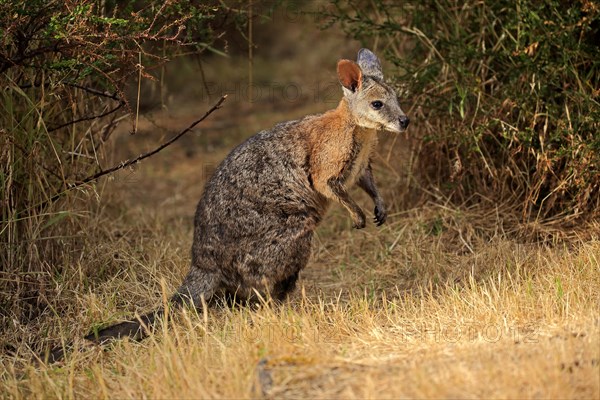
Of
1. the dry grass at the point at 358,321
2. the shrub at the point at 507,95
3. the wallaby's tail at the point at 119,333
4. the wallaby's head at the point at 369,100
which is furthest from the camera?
the shrub at the point at 507,95

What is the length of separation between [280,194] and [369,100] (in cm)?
A: 89

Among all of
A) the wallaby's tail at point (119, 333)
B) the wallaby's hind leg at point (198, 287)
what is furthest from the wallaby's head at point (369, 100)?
the wallaby's tail at point (119, 333)

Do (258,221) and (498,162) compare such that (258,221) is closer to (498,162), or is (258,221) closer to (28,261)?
(28,261)

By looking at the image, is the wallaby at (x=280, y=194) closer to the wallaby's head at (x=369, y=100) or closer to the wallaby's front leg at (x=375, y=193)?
the wallaby's head at (x=369, y=100)

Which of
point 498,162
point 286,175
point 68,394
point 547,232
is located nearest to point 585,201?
point 547,232

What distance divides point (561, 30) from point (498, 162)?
50.5 inches

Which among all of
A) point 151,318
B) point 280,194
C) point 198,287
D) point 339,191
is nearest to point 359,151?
point 339,191

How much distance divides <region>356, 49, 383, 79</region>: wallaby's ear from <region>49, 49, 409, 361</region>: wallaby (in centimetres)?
3

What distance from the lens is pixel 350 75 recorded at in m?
6.00

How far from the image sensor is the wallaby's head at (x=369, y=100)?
19.3 ft

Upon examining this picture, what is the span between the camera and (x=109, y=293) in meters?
6.20

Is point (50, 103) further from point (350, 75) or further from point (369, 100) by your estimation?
point (369, 100)

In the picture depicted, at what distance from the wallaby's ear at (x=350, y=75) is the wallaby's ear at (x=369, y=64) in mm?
196

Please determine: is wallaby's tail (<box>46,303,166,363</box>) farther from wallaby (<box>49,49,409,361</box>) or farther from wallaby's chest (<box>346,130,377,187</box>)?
wallaby's chest (<box>346,130,377,187</box>)
